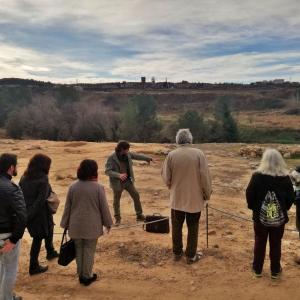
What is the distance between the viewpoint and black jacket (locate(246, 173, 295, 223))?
502cm

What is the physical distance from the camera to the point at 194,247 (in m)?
5.90

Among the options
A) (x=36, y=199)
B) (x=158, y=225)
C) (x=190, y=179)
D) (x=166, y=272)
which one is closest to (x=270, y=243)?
(x=190, y=179)

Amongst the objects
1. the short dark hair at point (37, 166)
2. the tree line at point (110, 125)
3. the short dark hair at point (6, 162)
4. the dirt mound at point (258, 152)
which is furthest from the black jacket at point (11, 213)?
the tree line at point (110, 125)

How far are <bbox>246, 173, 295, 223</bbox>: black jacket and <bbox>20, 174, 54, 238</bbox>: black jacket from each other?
99.1 inches

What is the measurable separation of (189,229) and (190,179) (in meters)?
0.70

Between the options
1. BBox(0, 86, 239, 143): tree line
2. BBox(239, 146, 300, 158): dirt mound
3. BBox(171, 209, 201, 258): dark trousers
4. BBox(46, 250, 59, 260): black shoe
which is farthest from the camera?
BBox(0, 86, 239, 143): tree line

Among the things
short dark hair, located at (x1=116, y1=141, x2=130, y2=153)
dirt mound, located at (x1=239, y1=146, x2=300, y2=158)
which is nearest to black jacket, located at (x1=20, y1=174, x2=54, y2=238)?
short dark hair, located at (x1=116, y1=141, x2=130, y2=153)

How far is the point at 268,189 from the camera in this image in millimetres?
5043

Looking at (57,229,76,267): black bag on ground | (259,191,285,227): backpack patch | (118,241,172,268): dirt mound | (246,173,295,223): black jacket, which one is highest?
(246,173,295,223): black jacket

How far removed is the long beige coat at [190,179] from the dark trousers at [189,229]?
13 centimetres

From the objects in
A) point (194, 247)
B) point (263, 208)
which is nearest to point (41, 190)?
point (194, 247)

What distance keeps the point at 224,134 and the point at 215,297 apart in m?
36.2

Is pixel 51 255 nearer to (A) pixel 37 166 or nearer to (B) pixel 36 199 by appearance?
(B) pixel 36 199

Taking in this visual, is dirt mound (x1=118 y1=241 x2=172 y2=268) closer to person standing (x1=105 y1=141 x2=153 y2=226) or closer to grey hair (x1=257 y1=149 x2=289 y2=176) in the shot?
person standing (x1=105 y1=141 x2=153 y2=226)
